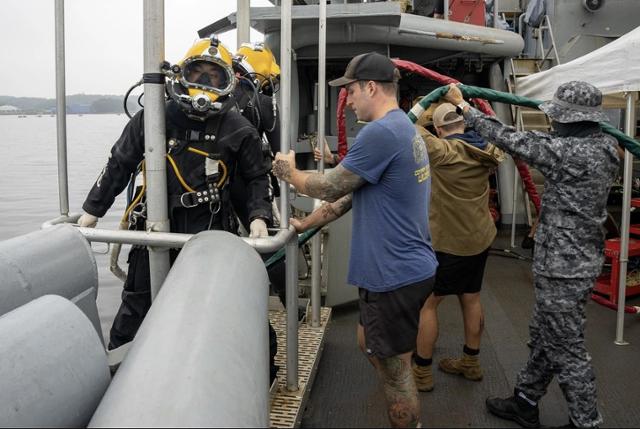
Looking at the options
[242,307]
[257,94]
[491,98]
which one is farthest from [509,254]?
[242,307]

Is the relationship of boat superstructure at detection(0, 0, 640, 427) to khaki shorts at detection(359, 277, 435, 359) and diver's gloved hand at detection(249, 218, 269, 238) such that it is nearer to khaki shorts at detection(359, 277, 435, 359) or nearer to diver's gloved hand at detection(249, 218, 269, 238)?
diver's gloved hand at detection(249, 218, 269, 238)

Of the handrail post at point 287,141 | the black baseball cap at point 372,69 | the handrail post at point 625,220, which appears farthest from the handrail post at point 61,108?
the handrail post at point 625,220

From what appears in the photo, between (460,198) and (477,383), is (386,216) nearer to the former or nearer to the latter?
(460,198)

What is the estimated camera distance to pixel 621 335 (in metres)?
4.27

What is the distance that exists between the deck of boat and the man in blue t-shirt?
824mm

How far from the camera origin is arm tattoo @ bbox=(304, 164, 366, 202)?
7.65ft

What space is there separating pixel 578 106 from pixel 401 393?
1.53 m

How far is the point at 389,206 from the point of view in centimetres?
234

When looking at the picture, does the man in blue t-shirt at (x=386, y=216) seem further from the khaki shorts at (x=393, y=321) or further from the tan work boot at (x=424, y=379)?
the tan work boot at (x=424, y=379)

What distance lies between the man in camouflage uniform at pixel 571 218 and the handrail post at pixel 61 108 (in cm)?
190

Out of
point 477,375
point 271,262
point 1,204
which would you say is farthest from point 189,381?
point 1,204

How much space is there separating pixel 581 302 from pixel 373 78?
146 cm

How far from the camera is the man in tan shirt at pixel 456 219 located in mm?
3363

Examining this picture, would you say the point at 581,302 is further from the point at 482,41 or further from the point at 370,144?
the point at 482,41
